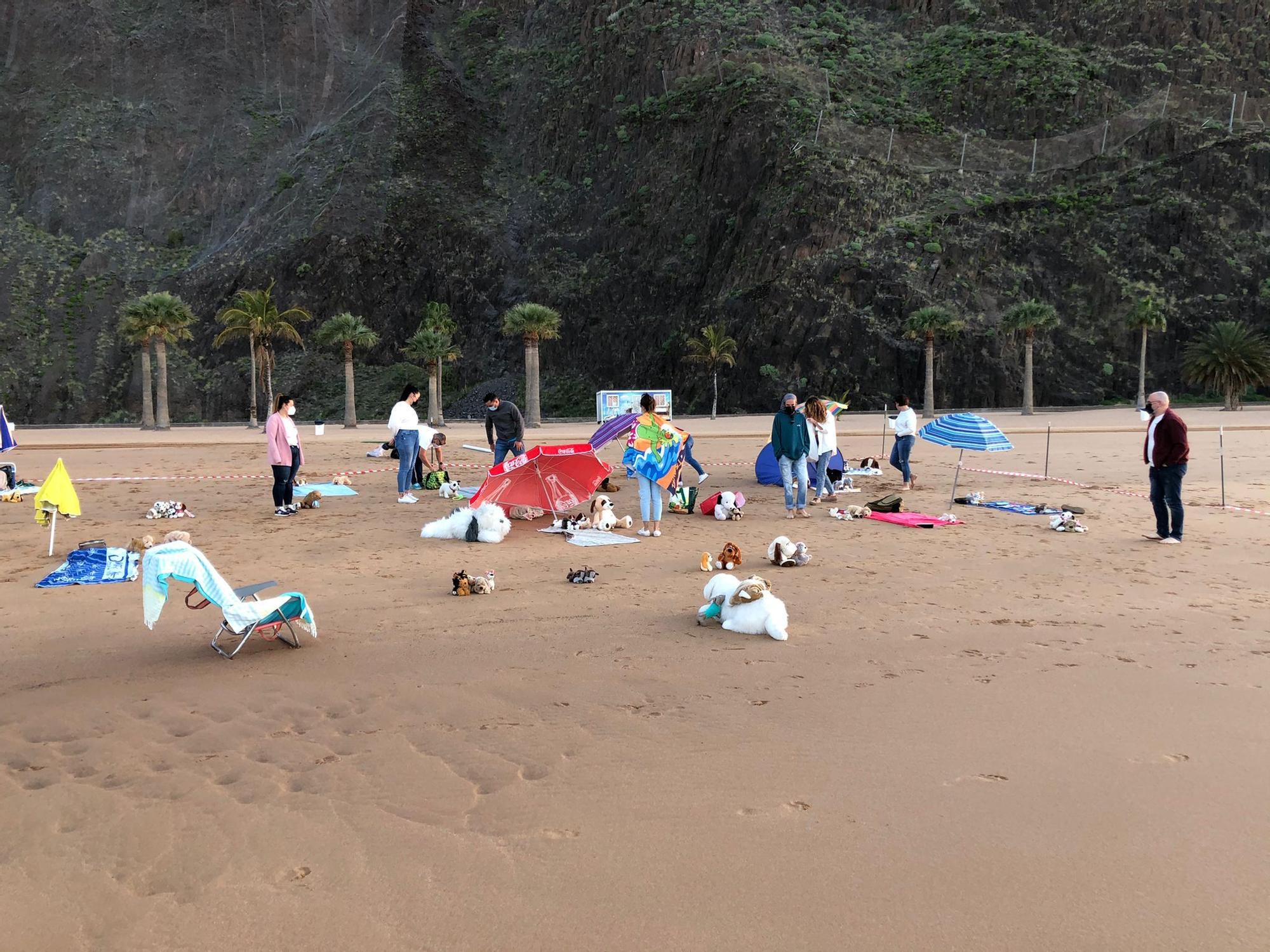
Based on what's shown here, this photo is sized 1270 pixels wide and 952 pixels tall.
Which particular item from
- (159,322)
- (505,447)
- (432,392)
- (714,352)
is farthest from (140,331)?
(505,447)

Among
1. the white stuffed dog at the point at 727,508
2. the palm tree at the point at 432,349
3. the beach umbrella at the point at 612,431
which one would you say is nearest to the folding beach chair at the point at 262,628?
the beach umbrella at the point at 612,431

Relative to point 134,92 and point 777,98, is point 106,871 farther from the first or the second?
point 134,92

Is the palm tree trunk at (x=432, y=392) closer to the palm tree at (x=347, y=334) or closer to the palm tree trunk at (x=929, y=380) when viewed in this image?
the palm tree at (x=347, y=334)

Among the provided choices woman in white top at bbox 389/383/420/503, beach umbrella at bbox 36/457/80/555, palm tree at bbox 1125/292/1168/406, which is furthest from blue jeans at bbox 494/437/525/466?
palm tree at bbox 1125/292/1168/406

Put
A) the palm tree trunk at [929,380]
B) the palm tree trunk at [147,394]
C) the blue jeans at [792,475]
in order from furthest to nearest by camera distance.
Answer: the palm tree trunk at [929,380] → the palm tree trunk at [147,394] → the blue jeans at [792,475]

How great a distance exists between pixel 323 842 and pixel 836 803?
2.32m

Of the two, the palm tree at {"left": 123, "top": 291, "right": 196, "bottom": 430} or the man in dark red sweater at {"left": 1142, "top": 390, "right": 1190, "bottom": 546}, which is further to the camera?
the palm tree at {"left": 123, "top": 291, "right": 196, "bottom": 430}

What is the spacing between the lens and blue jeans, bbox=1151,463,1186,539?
35.7ft

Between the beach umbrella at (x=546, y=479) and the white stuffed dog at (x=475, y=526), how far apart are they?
277 millimetres

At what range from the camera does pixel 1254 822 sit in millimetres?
4180

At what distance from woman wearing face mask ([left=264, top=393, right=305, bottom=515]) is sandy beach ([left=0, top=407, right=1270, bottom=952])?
396cm

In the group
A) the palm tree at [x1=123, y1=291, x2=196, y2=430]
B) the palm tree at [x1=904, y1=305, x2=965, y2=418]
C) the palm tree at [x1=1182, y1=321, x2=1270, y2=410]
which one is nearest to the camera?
the palm tree at [x1=123, y1=291, x2=196, y2=430]

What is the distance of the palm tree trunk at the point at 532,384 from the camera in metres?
41.6

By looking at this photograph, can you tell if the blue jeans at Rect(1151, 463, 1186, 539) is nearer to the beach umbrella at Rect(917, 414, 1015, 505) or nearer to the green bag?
the beach umbrella at Rect(917, 414, 1015, 505)
